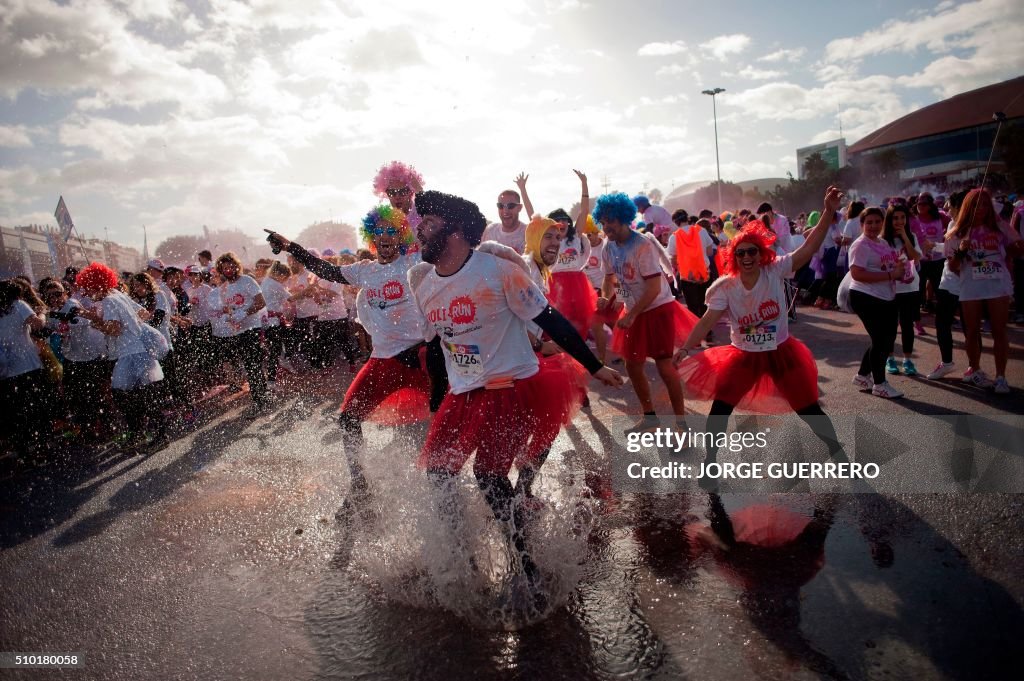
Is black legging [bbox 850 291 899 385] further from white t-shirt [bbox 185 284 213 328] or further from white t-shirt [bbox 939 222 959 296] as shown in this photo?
white t-shirt [bbox 185 284 213 328]

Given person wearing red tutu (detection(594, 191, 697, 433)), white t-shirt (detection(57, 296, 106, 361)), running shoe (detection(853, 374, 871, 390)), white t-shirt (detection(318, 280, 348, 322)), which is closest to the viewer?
person wearing red tutu (detection(594, 191, 697, 433))

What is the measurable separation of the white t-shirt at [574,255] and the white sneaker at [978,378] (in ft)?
13.3

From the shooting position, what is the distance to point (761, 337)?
13.9 feet

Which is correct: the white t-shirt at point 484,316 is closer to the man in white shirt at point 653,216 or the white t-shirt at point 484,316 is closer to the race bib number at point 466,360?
the race bib number at point 466,360

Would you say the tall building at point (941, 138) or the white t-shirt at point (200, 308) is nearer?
the white t-shirt at point (200, 308)

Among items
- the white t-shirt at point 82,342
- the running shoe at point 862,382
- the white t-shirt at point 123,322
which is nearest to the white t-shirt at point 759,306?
the running shoe at point 862,382

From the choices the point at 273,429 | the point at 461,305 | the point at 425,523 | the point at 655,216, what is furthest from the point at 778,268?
the point at 655,216

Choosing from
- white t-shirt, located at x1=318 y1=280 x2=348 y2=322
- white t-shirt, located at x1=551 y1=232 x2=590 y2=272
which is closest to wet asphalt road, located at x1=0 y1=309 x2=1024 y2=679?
white t-shirt, located at x1=551 y1=232 x2=590 y2=272

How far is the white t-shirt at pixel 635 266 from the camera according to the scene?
16.8 ft

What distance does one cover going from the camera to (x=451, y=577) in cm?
314

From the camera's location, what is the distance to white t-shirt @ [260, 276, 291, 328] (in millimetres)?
9383

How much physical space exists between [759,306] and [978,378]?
346 centimetres

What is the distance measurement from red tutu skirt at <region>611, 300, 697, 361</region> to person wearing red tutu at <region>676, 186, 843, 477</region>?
805mm

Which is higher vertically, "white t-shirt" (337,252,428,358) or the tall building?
the tall building
